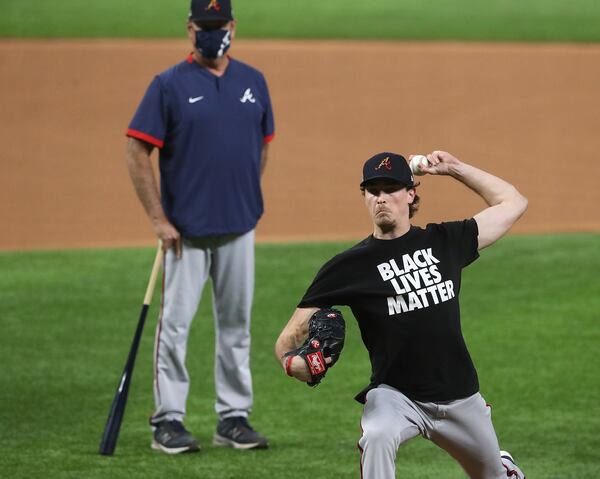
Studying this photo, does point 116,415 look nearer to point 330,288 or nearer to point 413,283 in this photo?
point 330,288

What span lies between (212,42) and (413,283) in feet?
8.34

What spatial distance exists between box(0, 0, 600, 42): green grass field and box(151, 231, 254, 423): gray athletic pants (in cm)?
1436

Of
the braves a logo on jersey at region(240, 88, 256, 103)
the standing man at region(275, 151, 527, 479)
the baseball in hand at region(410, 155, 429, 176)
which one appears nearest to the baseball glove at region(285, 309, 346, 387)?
the standing man at region(275, 151, 527, 479)

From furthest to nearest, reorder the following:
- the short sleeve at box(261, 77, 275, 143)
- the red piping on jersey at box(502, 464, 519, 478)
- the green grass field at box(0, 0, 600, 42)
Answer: the green grass field at box(0, 0, 600, 42)
the short sleeve at box(261, 77, 275, 143)
the red piping on jersey at box(502, 464, 519, 478)

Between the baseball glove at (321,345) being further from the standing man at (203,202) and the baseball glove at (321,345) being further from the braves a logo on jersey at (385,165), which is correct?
the standing man at (203,202)

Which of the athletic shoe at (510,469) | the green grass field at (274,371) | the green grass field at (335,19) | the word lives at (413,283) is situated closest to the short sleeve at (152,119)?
the green grass field at (274,371)

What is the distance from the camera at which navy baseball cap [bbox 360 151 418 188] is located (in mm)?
5652

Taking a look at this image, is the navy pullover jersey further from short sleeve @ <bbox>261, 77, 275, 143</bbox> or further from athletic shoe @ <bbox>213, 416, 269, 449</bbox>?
athletic shoe @ <bbox>213, 416, 269, 449</bbox>

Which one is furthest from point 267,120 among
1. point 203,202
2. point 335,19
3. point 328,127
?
point 335,19

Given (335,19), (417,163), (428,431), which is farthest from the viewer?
(335,19)

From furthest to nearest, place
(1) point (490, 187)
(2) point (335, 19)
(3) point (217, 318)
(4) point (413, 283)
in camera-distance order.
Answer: (2) point (335, 19) < (3) point (217, 318) < (1) point (490, 187) < (4) point (413, 283)

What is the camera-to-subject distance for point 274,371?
9.47 m

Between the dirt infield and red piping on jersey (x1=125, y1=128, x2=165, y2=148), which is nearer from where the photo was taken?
red piping on jersey (x1=125, y1=128, x2=165, y2=148)

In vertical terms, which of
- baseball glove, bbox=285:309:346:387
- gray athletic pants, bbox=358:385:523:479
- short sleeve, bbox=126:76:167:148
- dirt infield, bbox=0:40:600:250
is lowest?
dirt infield, bbox=0:40:600:250
